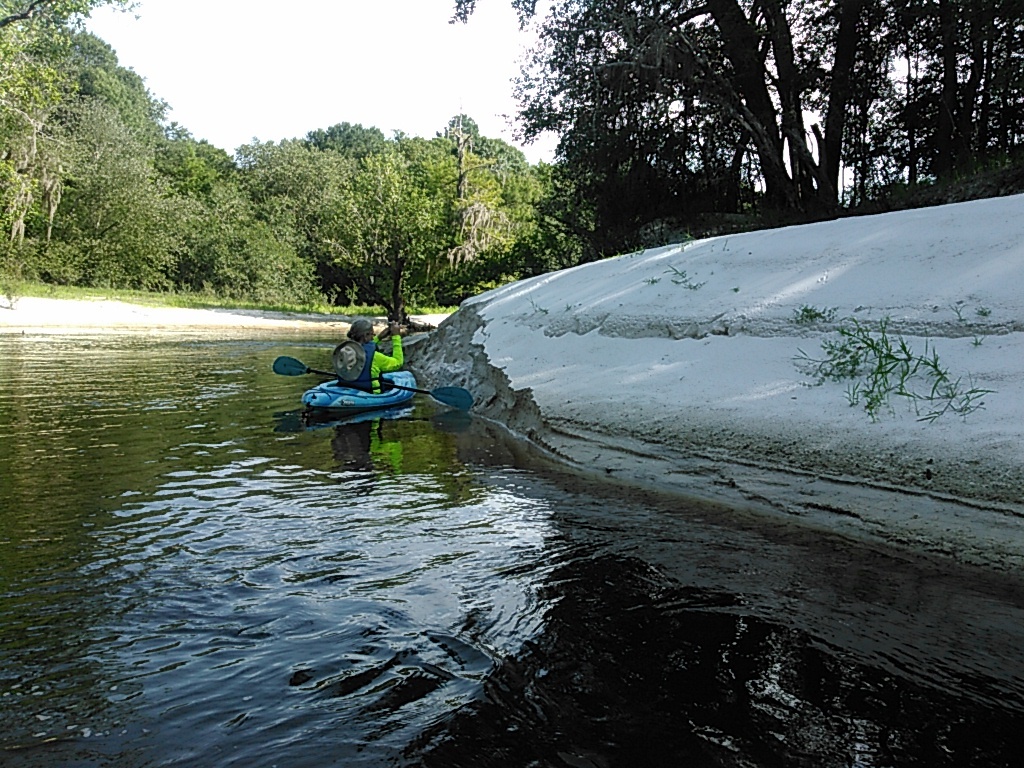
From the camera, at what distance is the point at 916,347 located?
231 inches

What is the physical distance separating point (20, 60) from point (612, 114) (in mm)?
20243

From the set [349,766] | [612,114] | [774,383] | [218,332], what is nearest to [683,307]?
[774,383]

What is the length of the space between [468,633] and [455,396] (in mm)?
6831

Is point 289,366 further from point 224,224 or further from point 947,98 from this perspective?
point 224,224

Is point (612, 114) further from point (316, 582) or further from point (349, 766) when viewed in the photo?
point (349, 766)

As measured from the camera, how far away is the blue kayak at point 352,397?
10242mm

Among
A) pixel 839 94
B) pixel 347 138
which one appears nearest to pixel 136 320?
pixel 839 94

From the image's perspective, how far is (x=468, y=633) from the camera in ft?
11.6

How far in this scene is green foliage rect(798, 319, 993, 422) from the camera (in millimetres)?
5199

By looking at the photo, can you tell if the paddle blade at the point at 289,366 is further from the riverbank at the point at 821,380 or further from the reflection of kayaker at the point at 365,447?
the riverbank at the point at 821,380

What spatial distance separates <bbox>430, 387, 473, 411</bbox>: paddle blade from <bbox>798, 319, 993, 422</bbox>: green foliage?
16.1ft

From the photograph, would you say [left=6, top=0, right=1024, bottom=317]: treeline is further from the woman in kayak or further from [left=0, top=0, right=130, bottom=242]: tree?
the woman in kayak

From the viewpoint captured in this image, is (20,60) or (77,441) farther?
(20,60)

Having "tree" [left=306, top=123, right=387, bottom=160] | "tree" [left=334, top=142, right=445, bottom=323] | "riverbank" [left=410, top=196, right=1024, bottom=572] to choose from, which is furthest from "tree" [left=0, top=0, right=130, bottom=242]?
"tree" [left=306, top=123, right=387, bottom=160]
